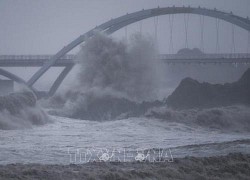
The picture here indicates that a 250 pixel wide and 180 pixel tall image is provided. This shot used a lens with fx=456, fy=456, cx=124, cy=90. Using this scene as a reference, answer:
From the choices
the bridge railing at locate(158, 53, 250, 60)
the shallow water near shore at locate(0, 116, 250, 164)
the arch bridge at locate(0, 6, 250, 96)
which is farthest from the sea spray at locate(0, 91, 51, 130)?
the bridge railing at locate(158, 53, 250, 60)

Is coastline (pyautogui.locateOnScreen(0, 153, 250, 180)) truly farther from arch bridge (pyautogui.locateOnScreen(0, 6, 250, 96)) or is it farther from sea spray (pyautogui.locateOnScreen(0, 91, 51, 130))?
arch bridge (pyautogui.locateOnScreen(0, 6, 250, 96))

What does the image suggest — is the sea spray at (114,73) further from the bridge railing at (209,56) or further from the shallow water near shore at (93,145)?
the shallow water near shore at (93,145)

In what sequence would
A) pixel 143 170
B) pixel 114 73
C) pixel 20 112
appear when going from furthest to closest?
1. pixel 114 73
2. pixel 20 112
3. pixel 143 170

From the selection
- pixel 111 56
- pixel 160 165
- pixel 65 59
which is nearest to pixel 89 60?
pixel 111 56

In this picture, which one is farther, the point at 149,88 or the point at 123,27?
the point at 123,27

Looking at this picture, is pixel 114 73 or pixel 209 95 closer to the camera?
pixel 209 95

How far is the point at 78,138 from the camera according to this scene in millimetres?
14602

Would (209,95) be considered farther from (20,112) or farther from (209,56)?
(209,56)

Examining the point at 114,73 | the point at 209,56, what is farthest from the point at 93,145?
the point at 209,56

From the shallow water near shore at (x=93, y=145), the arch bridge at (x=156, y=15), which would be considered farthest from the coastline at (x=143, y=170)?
the arch bridge at (x=156, y=15)

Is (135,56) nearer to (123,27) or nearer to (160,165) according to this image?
(123,27)

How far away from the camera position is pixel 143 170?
812 cm

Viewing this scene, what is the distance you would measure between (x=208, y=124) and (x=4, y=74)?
32264mm

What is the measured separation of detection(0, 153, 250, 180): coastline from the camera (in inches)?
298
